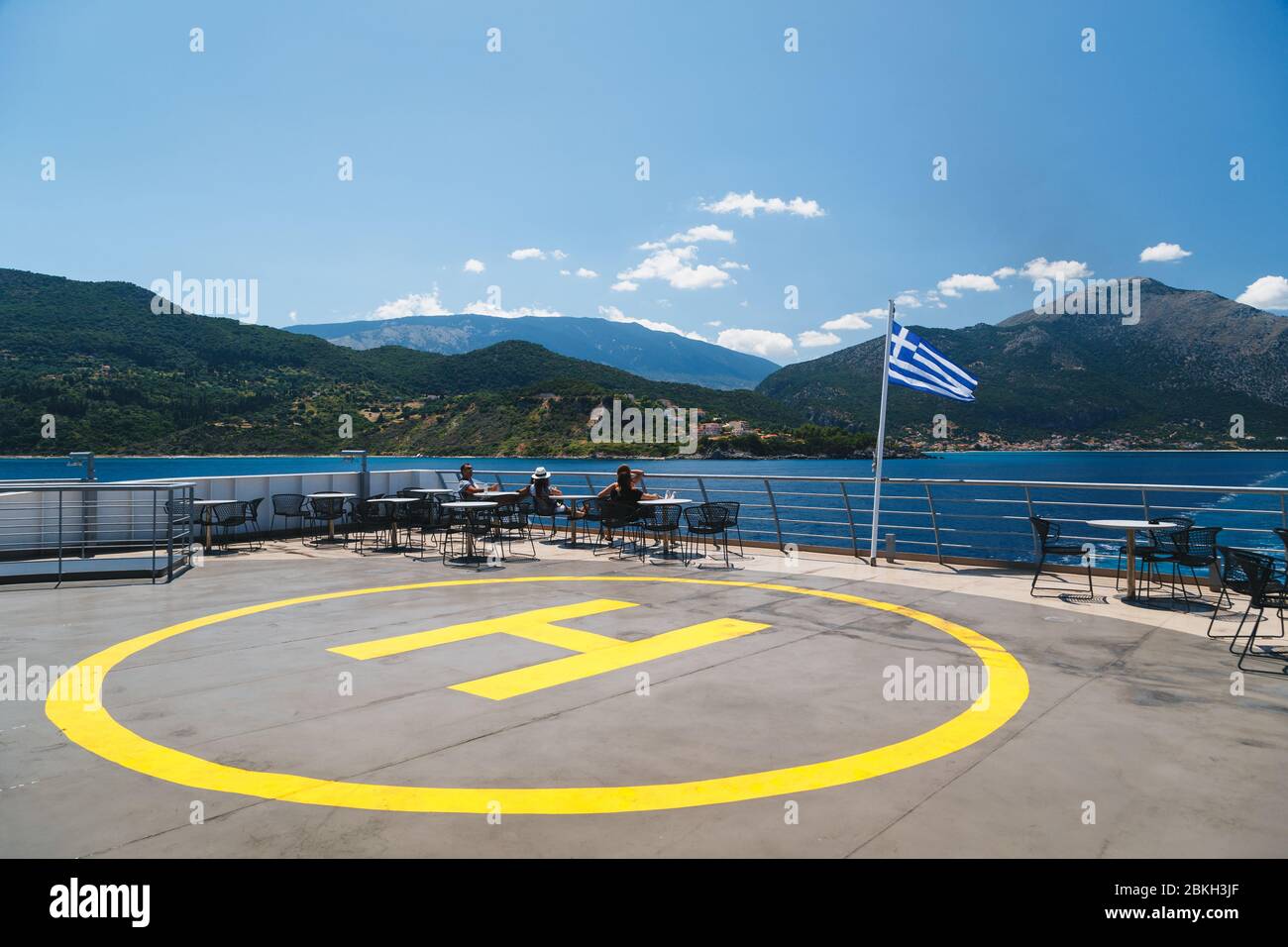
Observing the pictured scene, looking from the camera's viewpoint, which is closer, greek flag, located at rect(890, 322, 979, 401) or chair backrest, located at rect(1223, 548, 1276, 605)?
chair backrest, located at rect(1223, 548, 1276, 605)

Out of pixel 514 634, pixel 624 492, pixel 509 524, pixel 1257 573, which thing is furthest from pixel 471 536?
pixel 1257 573

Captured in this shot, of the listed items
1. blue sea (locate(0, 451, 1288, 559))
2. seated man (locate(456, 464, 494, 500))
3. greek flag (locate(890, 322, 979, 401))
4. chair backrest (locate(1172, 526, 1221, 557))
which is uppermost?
greek flag (locate(890, 322, 979, 401))

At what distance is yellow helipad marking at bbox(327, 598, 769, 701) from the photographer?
566 centimetres

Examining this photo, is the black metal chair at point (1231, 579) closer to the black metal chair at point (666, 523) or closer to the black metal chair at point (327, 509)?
the black metal chair at point (666, 523)

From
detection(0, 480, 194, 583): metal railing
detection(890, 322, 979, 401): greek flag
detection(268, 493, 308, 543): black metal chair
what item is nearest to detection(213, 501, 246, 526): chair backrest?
detection(0, 480, 194, 583): metal railing

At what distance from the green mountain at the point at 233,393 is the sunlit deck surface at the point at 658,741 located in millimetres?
65049

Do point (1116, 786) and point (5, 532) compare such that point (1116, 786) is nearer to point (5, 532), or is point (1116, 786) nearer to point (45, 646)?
point (45, 646)

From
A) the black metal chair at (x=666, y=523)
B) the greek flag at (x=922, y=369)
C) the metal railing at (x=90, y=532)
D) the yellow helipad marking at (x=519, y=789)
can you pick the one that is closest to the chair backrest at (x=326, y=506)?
the metal railing at (x=90, y=532)

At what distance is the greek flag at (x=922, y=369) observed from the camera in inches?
436

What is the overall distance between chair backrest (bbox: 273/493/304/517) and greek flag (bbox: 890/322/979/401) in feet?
38.4

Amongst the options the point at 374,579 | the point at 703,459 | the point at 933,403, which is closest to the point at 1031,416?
the point at 933,403

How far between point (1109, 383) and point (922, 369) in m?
106

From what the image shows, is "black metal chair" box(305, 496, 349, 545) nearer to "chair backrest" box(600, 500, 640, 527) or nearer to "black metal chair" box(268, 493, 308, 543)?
"black metal chair" box(268, 493, 308, 543)

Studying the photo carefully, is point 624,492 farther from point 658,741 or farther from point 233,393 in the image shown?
point 233,393
